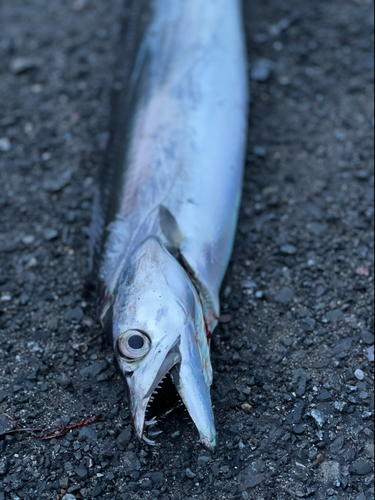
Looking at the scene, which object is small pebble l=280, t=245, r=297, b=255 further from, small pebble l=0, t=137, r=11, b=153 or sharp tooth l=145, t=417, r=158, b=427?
small pebble l=0, t=137, r=11, b=153

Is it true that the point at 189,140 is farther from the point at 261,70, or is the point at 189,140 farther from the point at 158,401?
the point at 158,401

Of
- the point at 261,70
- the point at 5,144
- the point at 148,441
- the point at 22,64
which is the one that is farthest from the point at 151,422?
the point at 22,64

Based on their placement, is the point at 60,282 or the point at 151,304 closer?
the point at 151,304

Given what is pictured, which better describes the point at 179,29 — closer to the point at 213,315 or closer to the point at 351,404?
the point at 213,315

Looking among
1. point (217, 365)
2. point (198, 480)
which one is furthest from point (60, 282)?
point (198, 480)

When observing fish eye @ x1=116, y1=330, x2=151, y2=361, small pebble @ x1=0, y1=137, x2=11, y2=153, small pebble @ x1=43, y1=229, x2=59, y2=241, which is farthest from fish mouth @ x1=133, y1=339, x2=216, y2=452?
small pebble @ x1=0, y1=137, x2=11, y2=153

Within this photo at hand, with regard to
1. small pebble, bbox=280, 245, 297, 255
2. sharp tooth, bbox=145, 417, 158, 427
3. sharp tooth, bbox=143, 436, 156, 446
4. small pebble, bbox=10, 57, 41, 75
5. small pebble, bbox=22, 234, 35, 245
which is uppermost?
small pebble, bbox=10, 57, 41, 75
